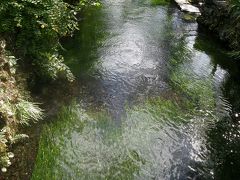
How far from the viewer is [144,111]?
321 inches

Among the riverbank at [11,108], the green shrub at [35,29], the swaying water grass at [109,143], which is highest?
the green shrub at [35,29]

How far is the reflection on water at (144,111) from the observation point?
6422 millimetres

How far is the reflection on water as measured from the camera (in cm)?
642

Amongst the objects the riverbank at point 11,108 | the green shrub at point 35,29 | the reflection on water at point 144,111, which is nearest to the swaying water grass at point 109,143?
the reflection on water at point 144,111

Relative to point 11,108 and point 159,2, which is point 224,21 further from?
point 11,108

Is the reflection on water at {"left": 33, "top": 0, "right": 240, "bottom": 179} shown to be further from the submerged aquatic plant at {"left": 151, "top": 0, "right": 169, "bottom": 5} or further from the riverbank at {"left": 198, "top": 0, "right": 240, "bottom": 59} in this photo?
the submerged aquatic plant at {"left": 151, "top": 0, "right": 169, "bottom": 5}

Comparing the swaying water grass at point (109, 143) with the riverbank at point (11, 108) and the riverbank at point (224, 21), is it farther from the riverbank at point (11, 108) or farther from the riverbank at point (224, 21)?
the riverbank at point (224, 21)

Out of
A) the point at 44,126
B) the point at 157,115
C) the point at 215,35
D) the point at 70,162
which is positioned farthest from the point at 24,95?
the point at 215,35

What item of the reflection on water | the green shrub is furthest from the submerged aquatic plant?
the green shrub

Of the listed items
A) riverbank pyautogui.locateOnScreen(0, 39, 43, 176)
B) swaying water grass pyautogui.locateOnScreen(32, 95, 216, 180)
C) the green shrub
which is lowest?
swaying water grass pyautogui.locateOnScreen(32, 95, 216, 180)

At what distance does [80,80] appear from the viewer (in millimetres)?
9203

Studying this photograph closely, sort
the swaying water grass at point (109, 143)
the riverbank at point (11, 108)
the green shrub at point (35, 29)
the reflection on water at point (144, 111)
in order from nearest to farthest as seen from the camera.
A: the riverbank at point (11, 108) → the swaying water grass at point (109, 143) → the reflection on water at point (144, 111) → the green shrub at point (35, 29)

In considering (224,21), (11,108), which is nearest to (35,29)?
(11,108)

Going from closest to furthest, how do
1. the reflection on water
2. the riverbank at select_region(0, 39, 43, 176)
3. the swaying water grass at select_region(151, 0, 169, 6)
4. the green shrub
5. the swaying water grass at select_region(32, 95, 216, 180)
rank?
the riverbank at select_region(0, 39, 43, 176)
the swaying water grass at select_region(32, 95, 216, 180)
the reflection on water
the green shrub
the swaying water grass at select_region(151, 0, 169, 6)
